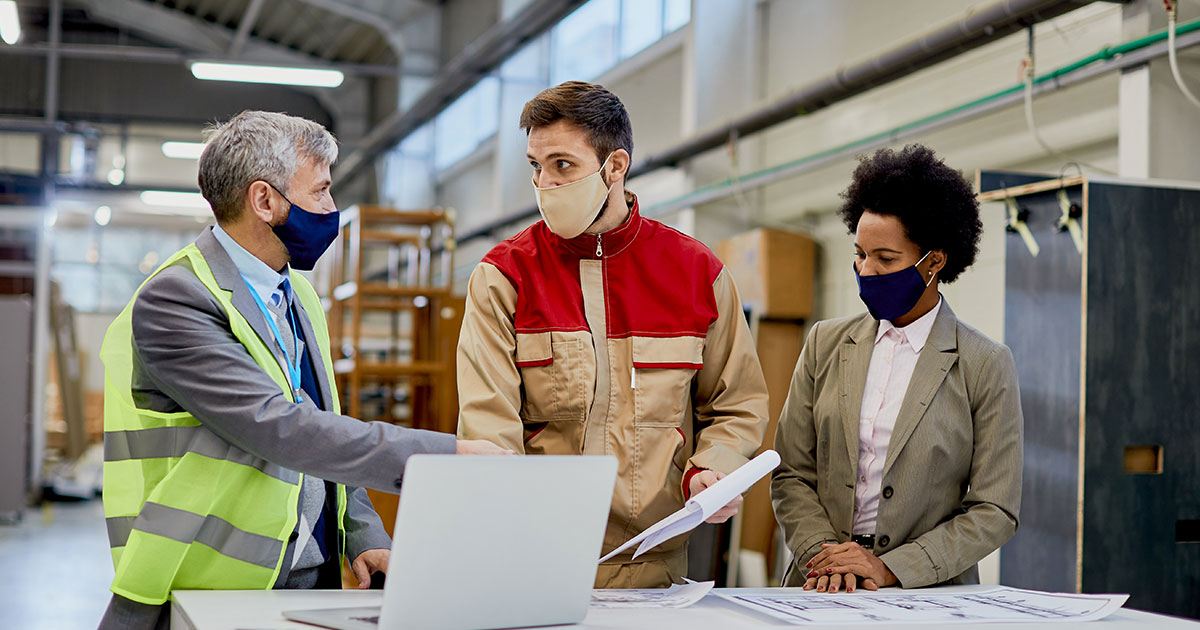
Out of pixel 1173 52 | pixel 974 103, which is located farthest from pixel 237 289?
pixel 974 103

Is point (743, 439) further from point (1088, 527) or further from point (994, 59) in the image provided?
point (994, 59)

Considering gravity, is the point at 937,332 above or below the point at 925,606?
above

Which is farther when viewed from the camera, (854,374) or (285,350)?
(854,374)

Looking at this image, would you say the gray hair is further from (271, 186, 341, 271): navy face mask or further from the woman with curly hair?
the woman with curly hair

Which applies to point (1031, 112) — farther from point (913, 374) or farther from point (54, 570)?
point (54, 570)

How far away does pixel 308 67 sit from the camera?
34.1 ft

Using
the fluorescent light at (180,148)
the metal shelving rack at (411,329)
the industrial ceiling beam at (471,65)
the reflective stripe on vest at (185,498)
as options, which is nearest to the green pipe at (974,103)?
the metal shelving rack at (411,329)

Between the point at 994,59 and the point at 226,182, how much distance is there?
4196 mm

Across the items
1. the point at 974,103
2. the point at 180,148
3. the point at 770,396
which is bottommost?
the point at 770,396

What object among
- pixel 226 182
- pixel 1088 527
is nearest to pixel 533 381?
pixel 226 182

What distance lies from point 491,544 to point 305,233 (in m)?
0.87

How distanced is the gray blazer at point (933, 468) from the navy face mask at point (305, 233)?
0.98 metres

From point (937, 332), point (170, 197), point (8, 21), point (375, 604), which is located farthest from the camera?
point (170, 197)

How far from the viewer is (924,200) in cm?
213
